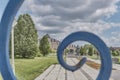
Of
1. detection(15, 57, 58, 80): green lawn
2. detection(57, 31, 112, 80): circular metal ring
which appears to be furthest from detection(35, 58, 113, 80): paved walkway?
detection(57, 31, 112, 80): circular metal ring

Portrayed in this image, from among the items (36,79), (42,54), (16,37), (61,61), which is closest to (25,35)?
(16,37)

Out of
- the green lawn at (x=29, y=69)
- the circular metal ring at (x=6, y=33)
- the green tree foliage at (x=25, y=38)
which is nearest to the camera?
the circular metal ring at (x=6, y=33)

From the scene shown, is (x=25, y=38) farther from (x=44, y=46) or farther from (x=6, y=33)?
(x=6, y=33)

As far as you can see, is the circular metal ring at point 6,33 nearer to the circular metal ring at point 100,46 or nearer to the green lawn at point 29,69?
the circular metal ring at point 100,46

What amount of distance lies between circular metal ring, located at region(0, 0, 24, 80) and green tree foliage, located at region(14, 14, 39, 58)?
1547 inches

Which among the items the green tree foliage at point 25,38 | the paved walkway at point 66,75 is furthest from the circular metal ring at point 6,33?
the green tree foliage at point 25,38

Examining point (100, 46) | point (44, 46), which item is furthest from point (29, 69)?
point (44, 46)

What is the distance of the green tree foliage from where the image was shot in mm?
45938

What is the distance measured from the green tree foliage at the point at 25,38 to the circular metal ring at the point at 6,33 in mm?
39306

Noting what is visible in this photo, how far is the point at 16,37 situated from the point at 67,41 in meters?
41.1

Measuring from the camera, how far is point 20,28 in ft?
161

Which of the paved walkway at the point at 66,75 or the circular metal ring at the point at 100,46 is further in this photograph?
the paved walkway at the point at 66,75

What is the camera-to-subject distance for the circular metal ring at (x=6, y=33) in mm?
6363

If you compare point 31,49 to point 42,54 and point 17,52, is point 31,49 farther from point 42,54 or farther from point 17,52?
point 42,54
